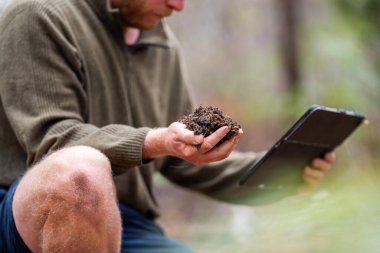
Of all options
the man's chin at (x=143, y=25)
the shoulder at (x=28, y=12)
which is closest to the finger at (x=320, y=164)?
the man's chin at (x=143, y=25)

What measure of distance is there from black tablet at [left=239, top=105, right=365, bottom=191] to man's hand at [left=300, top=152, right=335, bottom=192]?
23mm

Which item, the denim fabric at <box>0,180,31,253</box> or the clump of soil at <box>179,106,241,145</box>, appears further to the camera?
A: the denim fabric at <box>0,180,31,253</box>

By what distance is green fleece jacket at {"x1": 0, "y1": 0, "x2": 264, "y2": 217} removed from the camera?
228cm

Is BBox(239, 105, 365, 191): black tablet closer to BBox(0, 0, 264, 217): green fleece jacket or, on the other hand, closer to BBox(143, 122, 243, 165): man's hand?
BBox(0, 0, 264, 217): green fleece jacket

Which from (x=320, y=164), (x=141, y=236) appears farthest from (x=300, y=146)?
(x=141, y=236)

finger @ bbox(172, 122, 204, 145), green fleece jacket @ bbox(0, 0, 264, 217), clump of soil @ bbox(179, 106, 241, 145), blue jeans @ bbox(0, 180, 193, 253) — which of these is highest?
clump of soil @ bbox(179, 106, 241, 145)

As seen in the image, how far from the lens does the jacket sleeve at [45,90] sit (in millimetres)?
2238

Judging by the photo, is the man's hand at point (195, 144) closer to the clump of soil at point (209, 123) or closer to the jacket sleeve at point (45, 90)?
the clump of soil at point (209, 123)

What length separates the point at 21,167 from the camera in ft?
8.19

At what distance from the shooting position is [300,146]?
262 centimetres

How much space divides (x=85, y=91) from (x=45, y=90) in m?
0.23

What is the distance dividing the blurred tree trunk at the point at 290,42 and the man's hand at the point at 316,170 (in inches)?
173

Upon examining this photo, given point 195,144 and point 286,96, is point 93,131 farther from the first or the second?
point 286,96

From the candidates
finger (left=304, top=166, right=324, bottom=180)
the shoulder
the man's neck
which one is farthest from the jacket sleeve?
finger (left=304, top=166, right=324, bottom=180)
